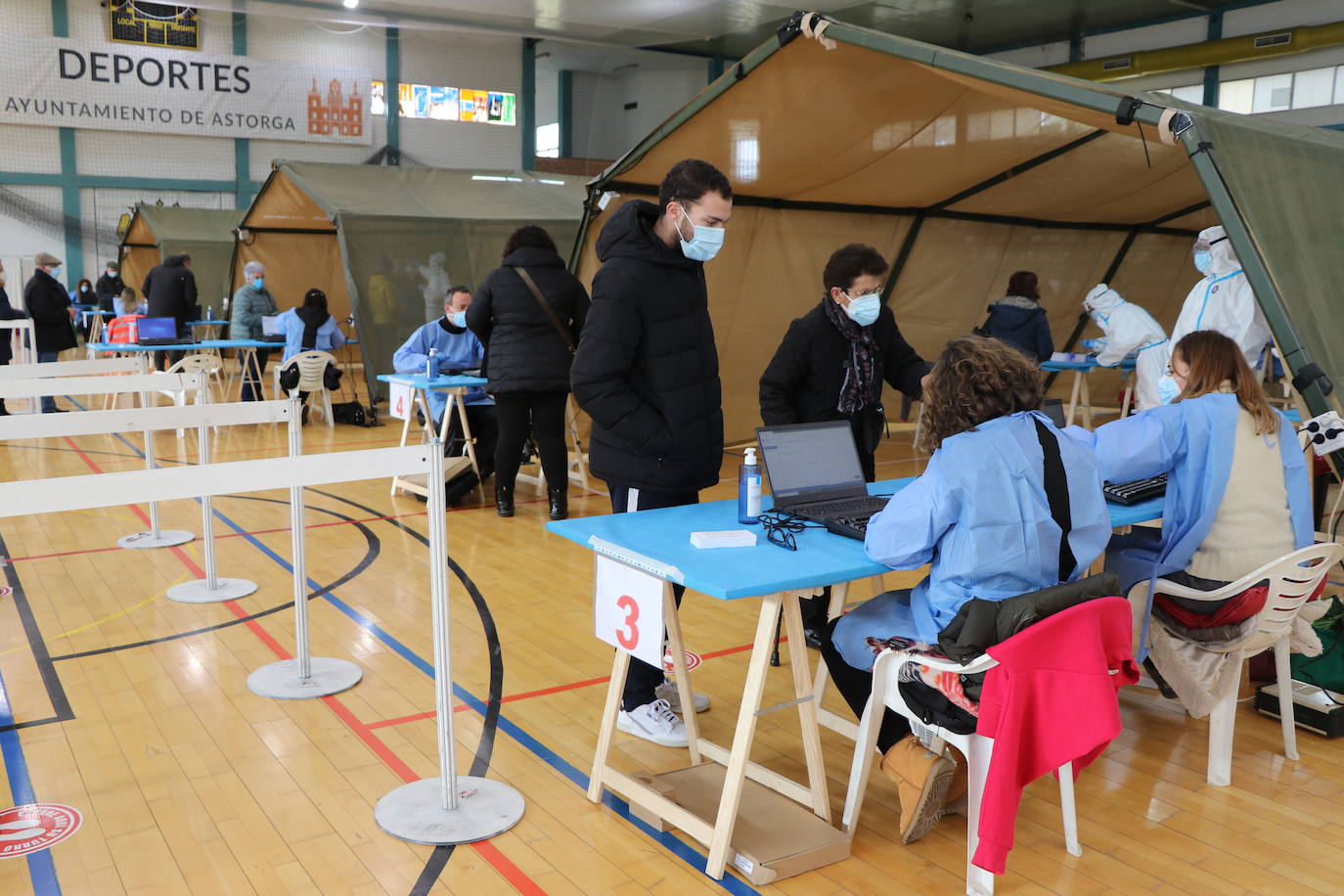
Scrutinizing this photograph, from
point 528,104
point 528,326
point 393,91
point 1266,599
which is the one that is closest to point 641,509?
point 1266,599

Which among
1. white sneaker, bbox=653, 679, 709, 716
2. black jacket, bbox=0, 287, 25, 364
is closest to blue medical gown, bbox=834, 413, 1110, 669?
white sneaker, bbox=653, 679, 709, 716

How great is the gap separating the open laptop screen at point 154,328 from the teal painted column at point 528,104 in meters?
10.2

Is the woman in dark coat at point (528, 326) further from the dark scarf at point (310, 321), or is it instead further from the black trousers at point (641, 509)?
the dark scarf at point (310, 321)

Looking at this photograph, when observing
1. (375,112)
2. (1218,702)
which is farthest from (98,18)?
(1218,702)

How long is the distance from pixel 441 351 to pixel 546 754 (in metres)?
4.03

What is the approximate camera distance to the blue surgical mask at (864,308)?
342cm

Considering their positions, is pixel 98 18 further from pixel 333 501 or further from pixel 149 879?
pixel 149 879

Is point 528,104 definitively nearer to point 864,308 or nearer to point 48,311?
point 48,311

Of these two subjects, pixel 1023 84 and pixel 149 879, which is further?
pixel 1023 84

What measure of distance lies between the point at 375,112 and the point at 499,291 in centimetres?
1357

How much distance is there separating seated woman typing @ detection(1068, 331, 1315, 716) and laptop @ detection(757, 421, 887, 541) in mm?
575

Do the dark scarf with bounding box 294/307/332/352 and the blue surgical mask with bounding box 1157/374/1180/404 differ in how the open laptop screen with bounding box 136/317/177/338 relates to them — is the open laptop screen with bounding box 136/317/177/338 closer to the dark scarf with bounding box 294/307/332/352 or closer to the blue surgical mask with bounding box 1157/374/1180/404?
the dark scarf with bounding box 294/307/332/352

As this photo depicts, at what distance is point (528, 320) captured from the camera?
5.35m

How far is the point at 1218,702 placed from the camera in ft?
9.11
